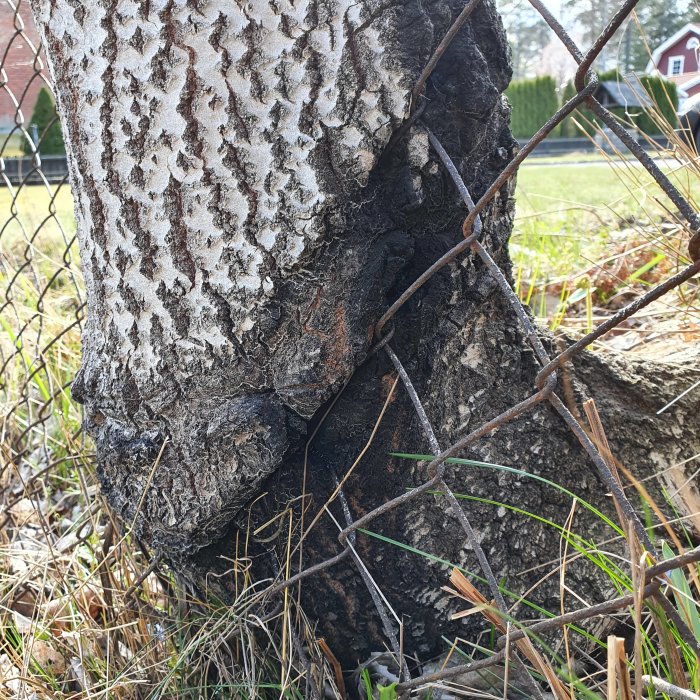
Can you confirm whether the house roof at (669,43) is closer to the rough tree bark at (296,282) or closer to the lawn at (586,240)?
the lawn at (586,240)

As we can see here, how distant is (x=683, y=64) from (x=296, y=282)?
1.62 meters

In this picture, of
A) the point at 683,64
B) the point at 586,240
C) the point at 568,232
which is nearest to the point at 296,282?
the point at 683,64

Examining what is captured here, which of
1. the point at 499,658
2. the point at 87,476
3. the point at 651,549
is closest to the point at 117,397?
the point at 499,658

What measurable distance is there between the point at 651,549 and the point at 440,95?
24.7 inches

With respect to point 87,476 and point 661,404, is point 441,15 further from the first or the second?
point 87,476

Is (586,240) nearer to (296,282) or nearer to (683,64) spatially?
(683,64)

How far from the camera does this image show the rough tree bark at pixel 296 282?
2.85ft

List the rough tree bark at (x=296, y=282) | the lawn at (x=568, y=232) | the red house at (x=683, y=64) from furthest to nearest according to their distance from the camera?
the lawn at (x=568, y=232)
the red house at (x=683, y=64)
the rough tree bark at (x=296, y=282)

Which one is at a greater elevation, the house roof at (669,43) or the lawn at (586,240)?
the house roof at (669,43)

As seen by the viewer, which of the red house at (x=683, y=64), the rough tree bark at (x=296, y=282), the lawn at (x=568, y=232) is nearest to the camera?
the rough tree bark at (x=296, y=282)

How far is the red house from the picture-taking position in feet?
5.06

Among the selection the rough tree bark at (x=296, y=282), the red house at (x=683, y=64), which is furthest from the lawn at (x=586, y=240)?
the rough tree bark at (x=296, y=282)

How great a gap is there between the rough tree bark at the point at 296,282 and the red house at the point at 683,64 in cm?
77

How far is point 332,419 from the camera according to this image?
3.35 ft
